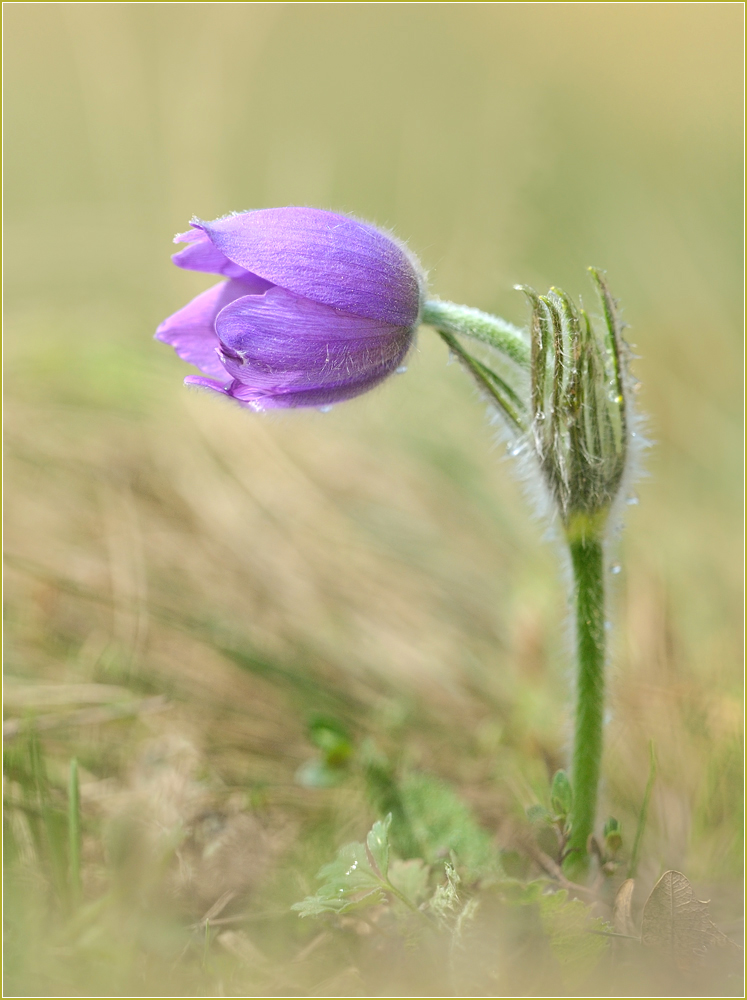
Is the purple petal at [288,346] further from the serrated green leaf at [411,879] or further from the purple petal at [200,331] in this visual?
the serrated green leaf at [411,879]

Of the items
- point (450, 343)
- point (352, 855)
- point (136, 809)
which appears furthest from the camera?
point (136, 809)

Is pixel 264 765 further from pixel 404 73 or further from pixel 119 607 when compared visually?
pixel 404 73

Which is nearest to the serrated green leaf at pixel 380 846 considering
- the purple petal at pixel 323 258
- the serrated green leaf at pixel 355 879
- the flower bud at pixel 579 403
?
the serrated green leaf at pixel 355 879

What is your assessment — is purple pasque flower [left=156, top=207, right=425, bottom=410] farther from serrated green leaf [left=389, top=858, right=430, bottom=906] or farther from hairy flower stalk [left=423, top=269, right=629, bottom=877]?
serrated green leaf [left=389, top=858, right=430, bottom=906]

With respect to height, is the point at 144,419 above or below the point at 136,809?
above

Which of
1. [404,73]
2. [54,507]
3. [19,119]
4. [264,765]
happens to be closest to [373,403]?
[54,507]

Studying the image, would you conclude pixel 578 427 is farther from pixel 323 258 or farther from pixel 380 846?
pixel 380 846

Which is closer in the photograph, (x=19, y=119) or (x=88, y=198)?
(x=88, y=198)

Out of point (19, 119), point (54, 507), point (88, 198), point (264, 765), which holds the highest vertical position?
point (19, 119)

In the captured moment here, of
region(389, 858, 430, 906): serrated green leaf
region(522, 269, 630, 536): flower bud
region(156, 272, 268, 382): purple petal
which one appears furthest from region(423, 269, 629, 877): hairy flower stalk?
region(156, 272, 268, 382): purple petal

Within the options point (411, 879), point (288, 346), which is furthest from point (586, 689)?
point (288, 346)
